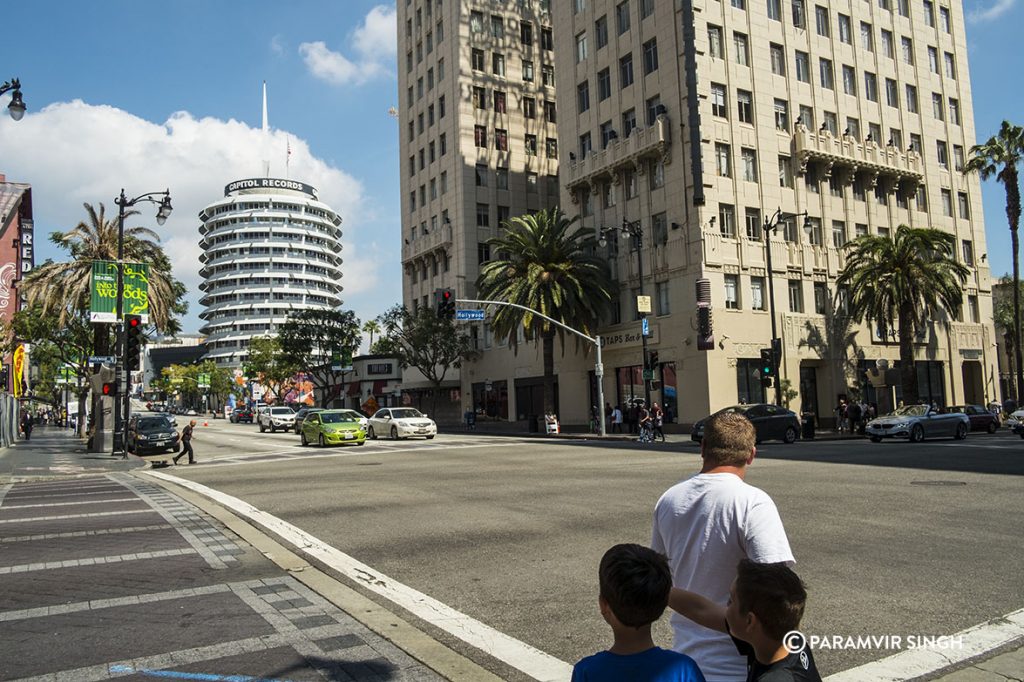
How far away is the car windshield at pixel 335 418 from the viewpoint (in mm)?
33156

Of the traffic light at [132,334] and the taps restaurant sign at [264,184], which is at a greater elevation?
the taps restaurant sign at [264,184]

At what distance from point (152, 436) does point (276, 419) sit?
21.6m

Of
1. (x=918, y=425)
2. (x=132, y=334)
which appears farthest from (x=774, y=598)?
(x=918, y=425)

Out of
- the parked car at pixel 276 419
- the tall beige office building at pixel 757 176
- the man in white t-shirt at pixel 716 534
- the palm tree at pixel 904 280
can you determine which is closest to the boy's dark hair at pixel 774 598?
the man in white t-shirt at pixel 716 534

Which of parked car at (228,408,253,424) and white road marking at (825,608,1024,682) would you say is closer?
white road marking at (825,608,1024,682)

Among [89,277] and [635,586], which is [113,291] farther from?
[635,586]

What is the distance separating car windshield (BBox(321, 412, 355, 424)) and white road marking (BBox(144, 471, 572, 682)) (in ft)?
74.5

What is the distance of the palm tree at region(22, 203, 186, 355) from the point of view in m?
33.6

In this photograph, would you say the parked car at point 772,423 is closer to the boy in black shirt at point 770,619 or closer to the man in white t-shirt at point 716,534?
the man in white t-shirt at point 716,534

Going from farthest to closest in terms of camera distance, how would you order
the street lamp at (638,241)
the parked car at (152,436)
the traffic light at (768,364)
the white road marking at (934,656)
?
the street lamp at (638,241), the traffic light at (768,364), the parked car at (152,436), the white road marking at (934,656)

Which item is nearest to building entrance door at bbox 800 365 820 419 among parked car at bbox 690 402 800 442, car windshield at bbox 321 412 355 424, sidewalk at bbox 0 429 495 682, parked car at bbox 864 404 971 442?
parked car at bbox 690 402 800 442

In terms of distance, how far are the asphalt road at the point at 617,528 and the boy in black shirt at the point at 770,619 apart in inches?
109

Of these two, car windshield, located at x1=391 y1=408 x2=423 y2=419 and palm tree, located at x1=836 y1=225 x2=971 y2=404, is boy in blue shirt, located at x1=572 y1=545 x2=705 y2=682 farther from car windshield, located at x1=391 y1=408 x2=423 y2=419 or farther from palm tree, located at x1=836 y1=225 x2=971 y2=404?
palm tree, located at x1=836 y1=225 x2=971 y2=404

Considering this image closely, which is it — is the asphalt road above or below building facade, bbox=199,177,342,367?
below
